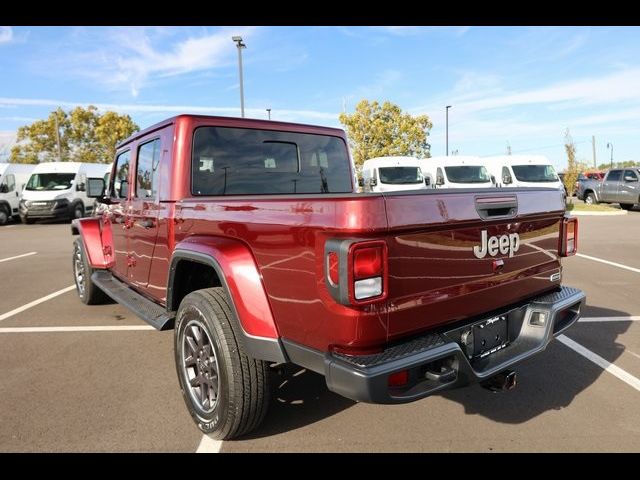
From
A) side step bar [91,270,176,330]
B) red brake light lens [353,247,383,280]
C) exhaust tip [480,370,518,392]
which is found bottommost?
exhaust tip [480,370,518,392]

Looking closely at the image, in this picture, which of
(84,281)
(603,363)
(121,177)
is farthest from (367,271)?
(84,281)

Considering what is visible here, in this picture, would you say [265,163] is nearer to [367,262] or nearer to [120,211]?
[120,211]

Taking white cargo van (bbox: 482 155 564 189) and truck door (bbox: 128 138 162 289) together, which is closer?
truck door (bbox: 128 138 162 289)

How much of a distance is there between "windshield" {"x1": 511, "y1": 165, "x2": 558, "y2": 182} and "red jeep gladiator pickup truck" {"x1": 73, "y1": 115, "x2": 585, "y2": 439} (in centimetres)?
1430

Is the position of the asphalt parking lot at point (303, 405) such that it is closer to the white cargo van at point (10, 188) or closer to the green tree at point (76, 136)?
the white cargo van at point (10, 188)

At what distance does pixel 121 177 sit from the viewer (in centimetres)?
487

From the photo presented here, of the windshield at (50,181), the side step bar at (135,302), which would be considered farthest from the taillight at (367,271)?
the windshield at (50,181)

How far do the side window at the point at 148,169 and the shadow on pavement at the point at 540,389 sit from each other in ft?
8.85

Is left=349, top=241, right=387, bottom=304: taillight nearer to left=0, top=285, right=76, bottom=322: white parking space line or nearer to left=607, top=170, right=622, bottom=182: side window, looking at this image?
left=0, top=285, right=76, bottom=322: white parking space line

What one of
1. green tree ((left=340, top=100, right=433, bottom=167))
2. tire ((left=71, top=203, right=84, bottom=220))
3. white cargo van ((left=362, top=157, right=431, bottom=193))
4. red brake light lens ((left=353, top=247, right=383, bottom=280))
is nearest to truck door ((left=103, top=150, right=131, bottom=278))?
red brake light lens ((left=353, top=247, right=383, bottom=280))

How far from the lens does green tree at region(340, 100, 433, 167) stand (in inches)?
1388

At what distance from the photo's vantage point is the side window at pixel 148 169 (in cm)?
370

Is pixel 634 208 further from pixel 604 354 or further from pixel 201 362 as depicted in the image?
pixel 201 362

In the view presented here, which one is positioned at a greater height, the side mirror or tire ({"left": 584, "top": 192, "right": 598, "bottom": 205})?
the side mirror
